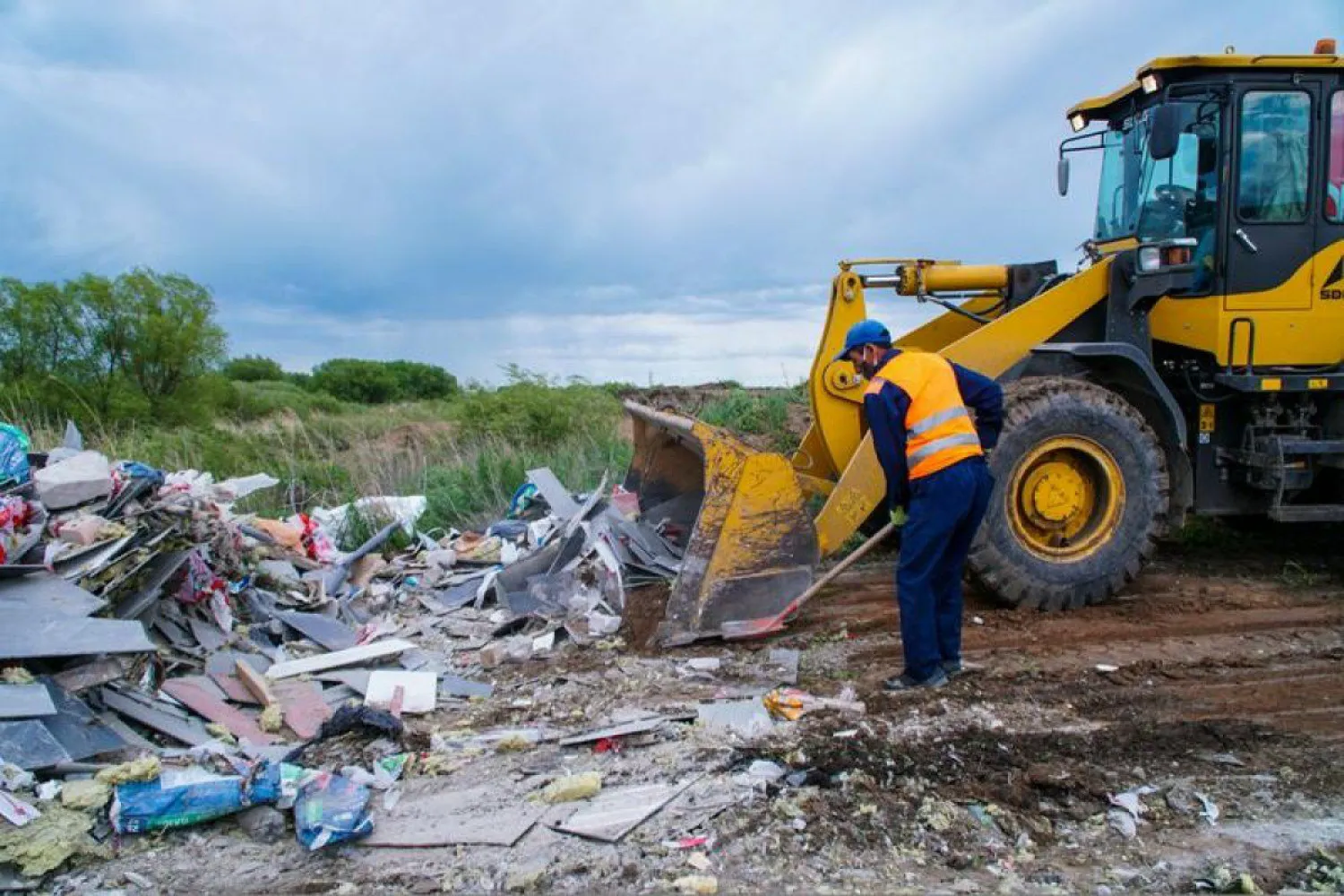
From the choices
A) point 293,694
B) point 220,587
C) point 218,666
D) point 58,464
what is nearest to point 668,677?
point 293,694

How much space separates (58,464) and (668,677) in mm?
4230

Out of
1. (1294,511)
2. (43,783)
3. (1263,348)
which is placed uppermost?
(1263,348)

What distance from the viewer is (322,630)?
6.32 meters

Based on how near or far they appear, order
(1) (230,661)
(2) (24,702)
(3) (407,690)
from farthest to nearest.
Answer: (1) (230,661)
(3) (407,690)
(2) (24,702)

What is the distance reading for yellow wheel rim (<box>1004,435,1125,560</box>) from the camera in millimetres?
6234

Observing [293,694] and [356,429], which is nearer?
[293,694]

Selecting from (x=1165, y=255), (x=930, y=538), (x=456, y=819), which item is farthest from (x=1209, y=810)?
(x=1165, y=255)

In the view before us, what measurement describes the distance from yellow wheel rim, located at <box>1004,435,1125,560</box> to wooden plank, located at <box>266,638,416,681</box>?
12.7 feet

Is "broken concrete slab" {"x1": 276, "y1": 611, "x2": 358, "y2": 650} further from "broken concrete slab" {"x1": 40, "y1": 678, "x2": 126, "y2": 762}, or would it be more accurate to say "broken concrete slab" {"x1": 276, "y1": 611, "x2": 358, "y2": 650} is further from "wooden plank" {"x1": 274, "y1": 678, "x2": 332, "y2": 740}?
"broken concrete slab" {"x1": 40, "y1": 678, "x2": 126, "y2": 762}

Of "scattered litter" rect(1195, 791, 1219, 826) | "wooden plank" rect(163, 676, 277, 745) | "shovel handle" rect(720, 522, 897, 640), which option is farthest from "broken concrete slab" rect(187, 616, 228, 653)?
"scattered litter" rect(1195, 791, 1219, 826)

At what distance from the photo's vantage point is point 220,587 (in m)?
6.36

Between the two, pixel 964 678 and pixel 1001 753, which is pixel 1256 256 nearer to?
pixel 964 678

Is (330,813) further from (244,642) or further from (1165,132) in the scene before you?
(1165,132)

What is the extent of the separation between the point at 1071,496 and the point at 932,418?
1814mm
